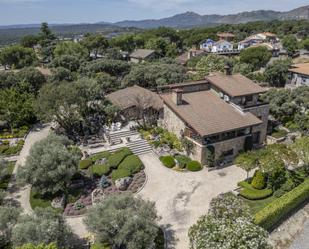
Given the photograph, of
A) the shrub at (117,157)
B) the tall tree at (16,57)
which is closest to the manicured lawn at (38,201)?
the shrub at (117,157)

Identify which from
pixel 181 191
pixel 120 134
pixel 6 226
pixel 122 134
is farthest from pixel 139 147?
pixel 6 226

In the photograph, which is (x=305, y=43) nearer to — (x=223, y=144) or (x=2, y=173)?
(x=223, y=144)

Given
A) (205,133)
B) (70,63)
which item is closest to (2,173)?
(205,133)

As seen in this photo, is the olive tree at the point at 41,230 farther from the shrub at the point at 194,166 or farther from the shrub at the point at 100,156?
the shrub at the point at 194,166

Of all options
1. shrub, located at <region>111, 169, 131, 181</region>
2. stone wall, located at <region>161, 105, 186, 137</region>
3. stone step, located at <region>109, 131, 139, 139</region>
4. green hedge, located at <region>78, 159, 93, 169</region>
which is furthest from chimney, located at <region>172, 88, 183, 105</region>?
green hedge, located at <region>78, 159, 93, 169</region>

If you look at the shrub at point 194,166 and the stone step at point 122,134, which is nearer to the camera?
the shrub at point 194,166

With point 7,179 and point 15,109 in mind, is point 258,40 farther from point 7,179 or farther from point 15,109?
point 7,179
